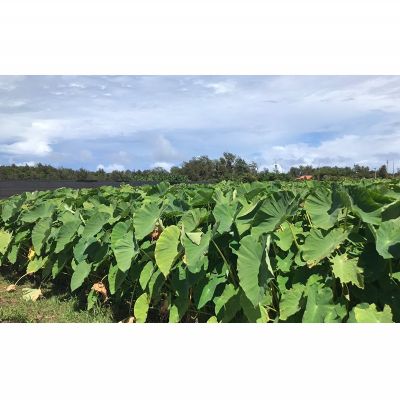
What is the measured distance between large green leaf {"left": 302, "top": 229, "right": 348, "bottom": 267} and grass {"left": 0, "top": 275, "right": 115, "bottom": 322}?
2.08 m

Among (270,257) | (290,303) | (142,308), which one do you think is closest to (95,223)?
(142,308)

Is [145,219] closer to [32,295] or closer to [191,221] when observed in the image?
[191,221]

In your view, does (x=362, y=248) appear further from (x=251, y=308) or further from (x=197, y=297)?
(x=197, y=297)

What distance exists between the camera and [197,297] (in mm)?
2895

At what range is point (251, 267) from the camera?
8.12 feet

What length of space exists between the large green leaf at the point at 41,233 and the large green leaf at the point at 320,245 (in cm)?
331

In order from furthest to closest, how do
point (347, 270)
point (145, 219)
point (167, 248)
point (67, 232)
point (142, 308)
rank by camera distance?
point (67, 232) → point (145, 219) → point (142, 308) → point (167, 248) → point (347, 270)

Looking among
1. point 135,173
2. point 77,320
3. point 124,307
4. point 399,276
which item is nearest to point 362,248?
point 399,276

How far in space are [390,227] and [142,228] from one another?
1733mm

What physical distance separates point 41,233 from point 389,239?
3.86 meters

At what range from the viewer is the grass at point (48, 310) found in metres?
4.01

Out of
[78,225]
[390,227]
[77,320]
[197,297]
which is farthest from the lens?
[78,225]

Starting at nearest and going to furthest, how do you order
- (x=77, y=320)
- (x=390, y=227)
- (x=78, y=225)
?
(x=390, y=227) → (x=77, y=320) → (x=78, y=225)

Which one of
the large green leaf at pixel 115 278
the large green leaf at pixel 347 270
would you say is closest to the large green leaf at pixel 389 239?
the large green leaf at pixel 347 270
